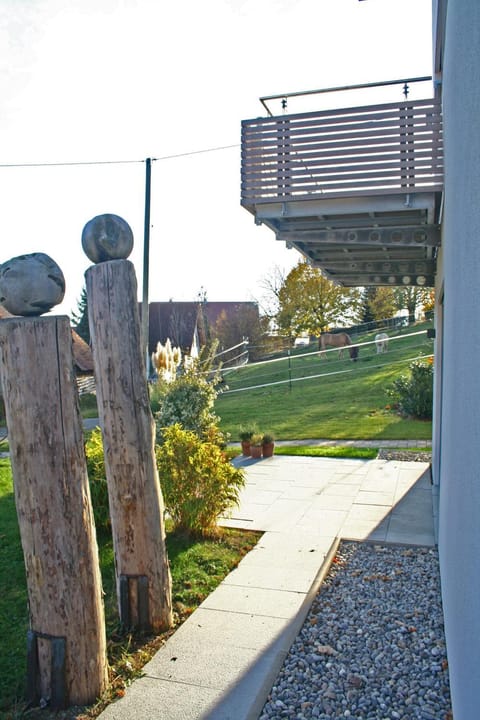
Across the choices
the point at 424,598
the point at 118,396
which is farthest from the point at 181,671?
the point at 424,598

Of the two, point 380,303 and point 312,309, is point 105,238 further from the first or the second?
point 380,303

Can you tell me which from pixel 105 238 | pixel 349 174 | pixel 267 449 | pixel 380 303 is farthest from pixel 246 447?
pixel 380 303

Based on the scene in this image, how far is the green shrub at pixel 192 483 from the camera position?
5145mm

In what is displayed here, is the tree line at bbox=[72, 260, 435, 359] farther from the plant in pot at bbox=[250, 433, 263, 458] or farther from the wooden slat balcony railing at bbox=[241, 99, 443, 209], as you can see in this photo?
the wooden slat balcony railing at bbox=[241, 99, 443, 209]

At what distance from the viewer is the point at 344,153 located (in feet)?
19.4

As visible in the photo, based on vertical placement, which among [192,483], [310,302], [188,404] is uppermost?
[310,302]

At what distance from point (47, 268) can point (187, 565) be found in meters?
2.88

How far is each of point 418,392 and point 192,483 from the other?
823 centimetres

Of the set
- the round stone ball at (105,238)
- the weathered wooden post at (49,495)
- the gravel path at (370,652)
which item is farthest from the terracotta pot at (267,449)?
the weathered wooden post at (49,495)

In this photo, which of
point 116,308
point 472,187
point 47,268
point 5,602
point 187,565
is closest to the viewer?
point 472,187

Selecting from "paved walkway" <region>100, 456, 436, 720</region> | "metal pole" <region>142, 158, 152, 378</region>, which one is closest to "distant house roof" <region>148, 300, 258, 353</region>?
"metal pole" <region>142, 158, 152, 378</region>

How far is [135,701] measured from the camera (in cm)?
285

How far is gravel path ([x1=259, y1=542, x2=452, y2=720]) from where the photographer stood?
9.29ft

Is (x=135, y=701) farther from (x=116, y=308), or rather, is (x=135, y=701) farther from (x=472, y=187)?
(x=472, y=187)
